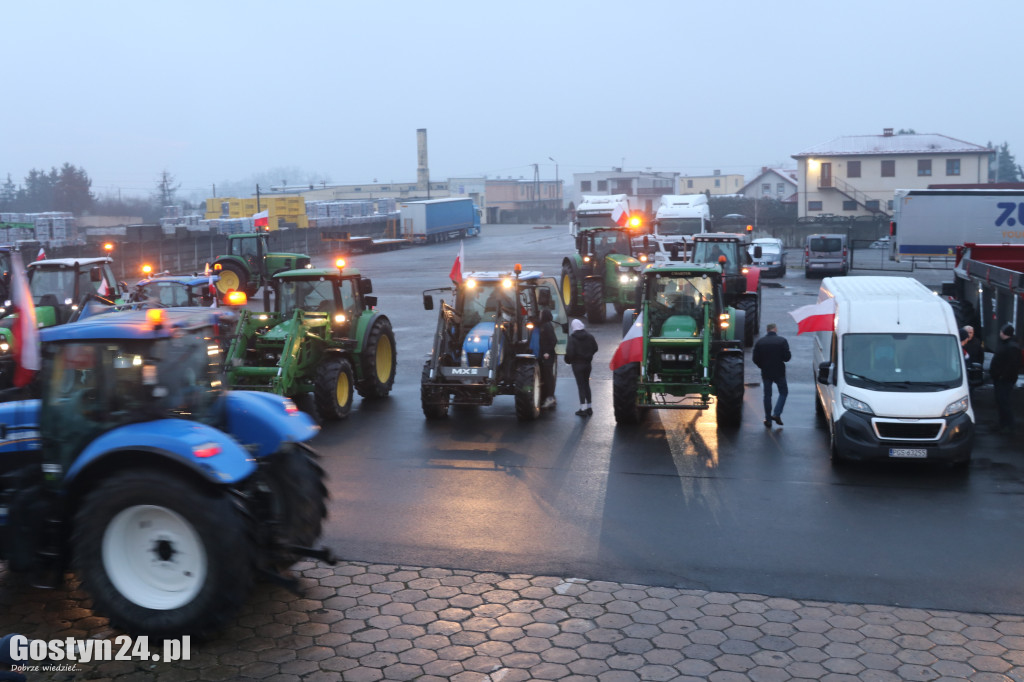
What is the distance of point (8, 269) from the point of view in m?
23.8

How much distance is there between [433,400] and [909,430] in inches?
255

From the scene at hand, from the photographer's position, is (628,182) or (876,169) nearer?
(876,169)

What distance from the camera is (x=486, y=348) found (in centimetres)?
1387

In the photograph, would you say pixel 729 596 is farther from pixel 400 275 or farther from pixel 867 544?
pixel 400 275

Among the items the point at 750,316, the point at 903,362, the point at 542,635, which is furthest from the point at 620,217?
the point at 542,635

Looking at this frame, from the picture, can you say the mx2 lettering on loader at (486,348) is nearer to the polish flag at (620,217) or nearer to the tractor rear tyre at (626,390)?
the tractor rear tyre at (626,390)

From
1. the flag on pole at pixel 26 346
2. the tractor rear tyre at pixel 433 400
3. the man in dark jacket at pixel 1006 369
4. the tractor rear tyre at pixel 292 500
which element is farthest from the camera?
the tractor rear tyre at pixel 433 400

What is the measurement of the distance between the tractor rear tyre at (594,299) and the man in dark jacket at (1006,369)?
40.0ft

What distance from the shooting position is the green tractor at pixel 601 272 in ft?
80.2

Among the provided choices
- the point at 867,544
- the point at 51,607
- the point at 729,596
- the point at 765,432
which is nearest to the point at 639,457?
the point at 765,432

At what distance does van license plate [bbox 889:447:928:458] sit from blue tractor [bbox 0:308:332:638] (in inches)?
275

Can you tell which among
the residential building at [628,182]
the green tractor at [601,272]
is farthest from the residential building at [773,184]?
the green tractor at [601,272]

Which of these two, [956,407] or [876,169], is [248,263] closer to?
[956,407]

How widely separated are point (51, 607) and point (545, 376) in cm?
862
